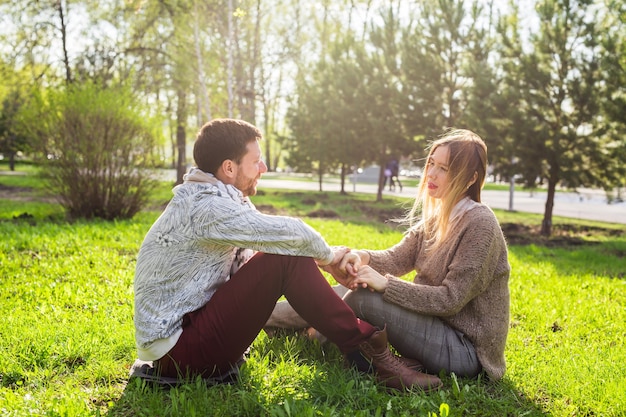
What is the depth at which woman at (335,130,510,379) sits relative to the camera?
9.68 ft

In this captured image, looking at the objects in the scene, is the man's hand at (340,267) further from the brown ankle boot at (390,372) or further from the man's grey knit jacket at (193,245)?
the brown ankle boot at (390,372)

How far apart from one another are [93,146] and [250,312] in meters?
6.88

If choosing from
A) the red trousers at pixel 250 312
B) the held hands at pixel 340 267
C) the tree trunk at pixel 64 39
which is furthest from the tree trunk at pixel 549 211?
the tree trunk at pixel 64 39

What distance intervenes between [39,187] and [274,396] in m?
7.71

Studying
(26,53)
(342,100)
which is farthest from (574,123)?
(26,53)

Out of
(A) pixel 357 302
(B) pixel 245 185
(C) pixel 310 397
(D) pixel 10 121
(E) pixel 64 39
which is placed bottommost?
(C) pixel 310 397

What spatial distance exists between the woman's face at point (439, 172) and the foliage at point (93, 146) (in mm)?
6781

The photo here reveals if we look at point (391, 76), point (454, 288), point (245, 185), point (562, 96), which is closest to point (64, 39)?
point (391, 76)

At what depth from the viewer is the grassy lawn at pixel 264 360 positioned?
9.06ft

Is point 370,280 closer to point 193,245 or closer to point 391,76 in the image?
point 193,245

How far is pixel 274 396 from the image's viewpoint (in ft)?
9.36

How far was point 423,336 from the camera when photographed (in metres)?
3.10

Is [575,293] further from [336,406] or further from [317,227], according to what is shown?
[317,227]

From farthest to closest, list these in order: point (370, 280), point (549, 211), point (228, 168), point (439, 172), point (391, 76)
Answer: point (391, 76)
point (549, 211)
point (439, 172)
point (370, 280)
point (228, 168)
